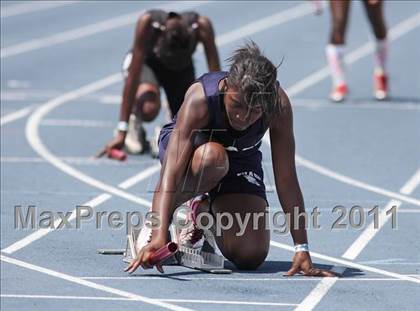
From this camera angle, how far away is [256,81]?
7762 mm

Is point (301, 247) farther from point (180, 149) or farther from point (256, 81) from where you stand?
point (256, 81)

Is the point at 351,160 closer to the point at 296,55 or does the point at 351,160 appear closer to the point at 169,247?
the point at 169,247

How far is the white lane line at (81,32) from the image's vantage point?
21.1 metres

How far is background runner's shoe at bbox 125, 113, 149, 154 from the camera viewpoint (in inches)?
515

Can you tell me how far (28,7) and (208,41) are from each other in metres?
14.2

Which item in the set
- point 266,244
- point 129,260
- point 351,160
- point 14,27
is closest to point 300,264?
point 266,244

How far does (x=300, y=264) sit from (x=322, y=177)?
4161 mm

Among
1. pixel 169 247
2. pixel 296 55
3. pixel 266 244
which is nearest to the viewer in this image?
pixel 169 247

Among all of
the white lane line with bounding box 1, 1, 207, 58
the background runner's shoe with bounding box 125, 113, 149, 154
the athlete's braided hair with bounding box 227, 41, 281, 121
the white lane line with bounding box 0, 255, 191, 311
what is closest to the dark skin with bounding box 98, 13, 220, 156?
the background runner's shoe with bounding box 125, 113, 149, 154

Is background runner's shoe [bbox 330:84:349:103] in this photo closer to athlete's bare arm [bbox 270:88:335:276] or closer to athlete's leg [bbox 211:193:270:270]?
athlete's leg [bbox 211:193:270:270]

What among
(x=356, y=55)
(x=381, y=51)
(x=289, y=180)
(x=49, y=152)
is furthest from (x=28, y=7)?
(x=289, y=180)

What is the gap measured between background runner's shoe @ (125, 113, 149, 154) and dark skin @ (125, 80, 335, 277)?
15.6ft

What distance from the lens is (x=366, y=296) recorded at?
7746 mm

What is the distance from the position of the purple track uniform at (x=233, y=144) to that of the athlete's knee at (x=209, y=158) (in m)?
0.13
